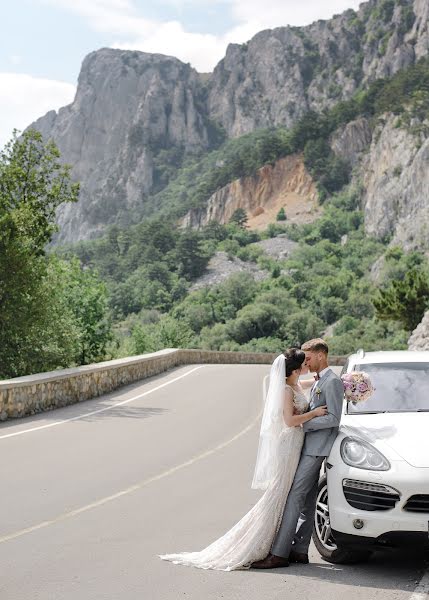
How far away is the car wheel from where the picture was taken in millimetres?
7215

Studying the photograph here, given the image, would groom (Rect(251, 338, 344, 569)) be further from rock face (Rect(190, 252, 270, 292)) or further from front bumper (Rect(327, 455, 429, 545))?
rock face (Rect(190, 252, 270, 292))

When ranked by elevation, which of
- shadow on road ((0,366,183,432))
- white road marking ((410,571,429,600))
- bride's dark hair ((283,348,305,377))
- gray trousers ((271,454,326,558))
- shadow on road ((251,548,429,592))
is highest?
bride's dark hair ((283,348,305,377))

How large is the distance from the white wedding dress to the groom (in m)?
0.05

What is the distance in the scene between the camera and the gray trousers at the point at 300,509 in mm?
6977

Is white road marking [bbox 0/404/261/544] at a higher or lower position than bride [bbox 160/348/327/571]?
lower

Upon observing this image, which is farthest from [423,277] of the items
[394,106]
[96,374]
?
[394,106]

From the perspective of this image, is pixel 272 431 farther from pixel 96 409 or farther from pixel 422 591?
pixel 96 409

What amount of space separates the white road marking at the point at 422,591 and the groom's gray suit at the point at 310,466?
2.91 feet

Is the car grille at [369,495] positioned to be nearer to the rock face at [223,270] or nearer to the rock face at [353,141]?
the rock face at [223,270]

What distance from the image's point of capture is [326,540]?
24.0 feet

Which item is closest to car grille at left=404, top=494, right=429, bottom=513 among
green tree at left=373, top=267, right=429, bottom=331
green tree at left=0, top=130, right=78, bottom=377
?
green tree at left=0, top=130, right=78, bottom=377

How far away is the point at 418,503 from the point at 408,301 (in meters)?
66.0

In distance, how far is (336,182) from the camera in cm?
18900

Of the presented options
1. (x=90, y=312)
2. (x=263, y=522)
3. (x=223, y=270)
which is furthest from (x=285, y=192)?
(x=263, y=522)
